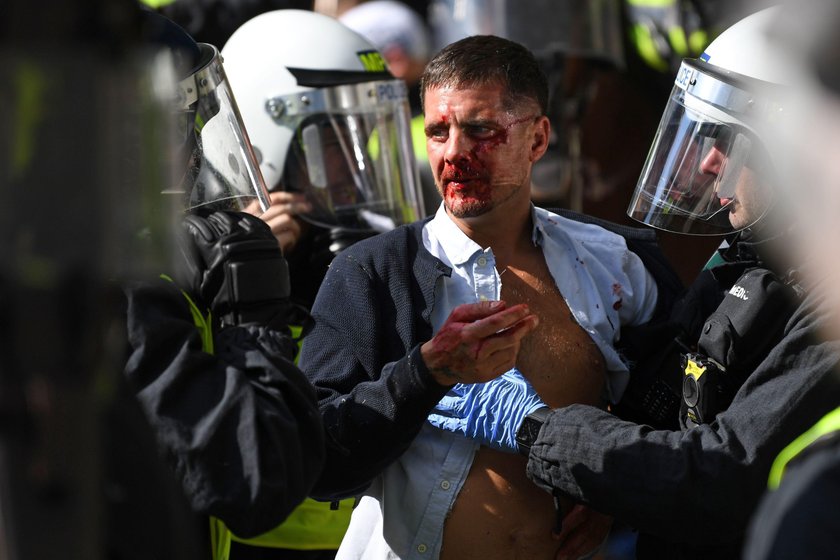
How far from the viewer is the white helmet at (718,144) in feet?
9.05

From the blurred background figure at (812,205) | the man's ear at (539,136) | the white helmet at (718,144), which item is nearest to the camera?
the blurred background figure at (812,205)

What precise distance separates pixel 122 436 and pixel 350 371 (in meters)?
1.39

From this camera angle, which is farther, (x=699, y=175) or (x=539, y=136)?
(x=539, y=136)

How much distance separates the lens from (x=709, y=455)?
246 centimetres

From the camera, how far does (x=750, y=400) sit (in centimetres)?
249

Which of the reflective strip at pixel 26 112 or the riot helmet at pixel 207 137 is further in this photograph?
the riot helmet at pixel 207 137

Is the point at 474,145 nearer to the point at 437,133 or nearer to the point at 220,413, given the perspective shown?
the point at 437,133

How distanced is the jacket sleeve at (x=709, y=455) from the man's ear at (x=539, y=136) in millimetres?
860

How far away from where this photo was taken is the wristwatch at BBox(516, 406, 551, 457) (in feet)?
8.63

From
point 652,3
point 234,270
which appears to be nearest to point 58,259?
point 234,270

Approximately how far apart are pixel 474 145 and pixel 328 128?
45.9 inches

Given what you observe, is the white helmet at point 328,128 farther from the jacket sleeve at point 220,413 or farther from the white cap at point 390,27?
the jacket sleeve at point 220,413

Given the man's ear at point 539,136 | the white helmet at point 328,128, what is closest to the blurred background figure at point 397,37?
the white helmet at point 328,128

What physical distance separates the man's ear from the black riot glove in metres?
0.98
